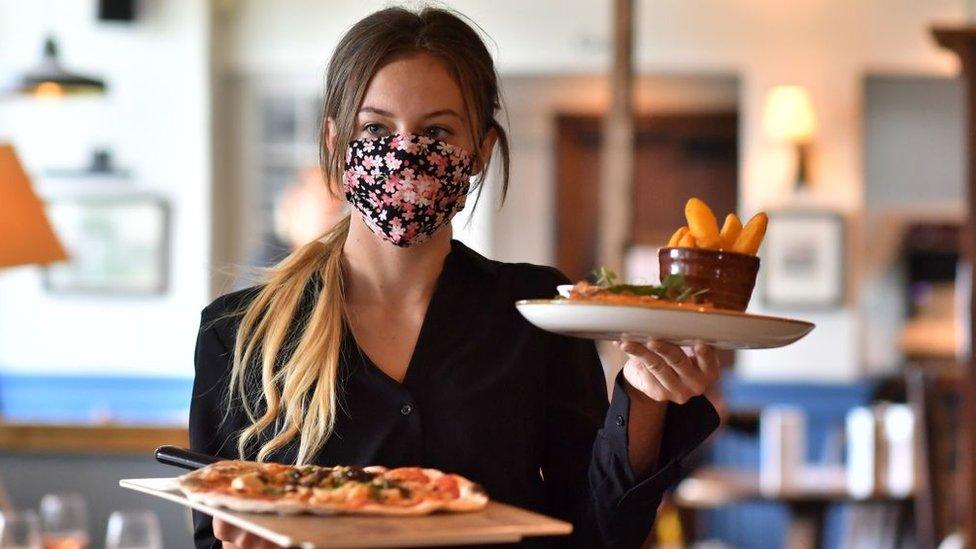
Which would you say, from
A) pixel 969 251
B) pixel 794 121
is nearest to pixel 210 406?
pixel 969 251

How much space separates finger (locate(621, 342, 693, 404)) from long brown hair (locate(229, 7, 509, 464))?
13.3 inches

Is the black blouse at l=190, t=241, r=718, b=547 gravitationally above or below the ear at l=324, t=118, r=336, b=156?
below

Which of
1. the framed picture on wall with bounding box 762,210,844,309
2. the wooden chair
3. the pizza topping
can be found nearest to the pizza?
the pizza topping

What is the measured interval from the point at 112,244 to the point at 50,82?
3.15 meters

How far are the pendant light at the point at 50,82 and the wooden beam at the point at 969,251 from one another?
352cm

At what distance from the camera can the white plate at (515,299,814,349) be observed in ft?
4.84

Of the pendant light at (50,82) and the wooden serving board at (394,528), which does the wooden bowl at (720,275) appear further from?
the pendant light at (50,82)

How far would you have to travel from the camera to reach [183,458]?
1645 mm

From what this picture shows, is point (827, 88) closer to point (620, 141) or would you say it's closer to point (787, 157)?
point (787, 157)

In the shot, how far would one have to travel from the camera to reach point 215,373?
174cm

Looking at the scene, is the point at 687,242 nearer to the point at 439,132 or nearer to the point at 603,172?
the point at 439,132

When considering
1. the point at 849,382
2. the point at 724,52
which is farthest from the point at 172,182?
the point at 849,382

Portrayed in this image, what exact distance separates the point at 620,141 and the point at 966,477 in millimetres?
2707

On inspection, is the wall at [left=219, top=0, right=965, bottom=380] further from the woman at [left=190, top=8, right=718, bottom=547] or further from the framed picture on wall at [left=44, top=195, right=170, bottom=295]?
the woman at [left=190, top=8, right=718, bottom=547]
